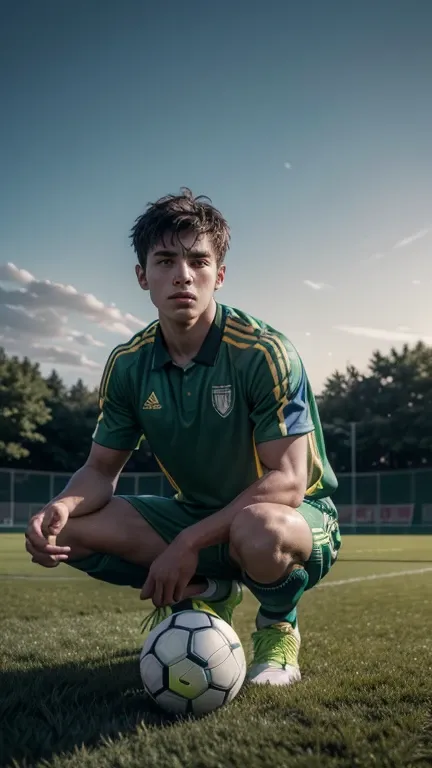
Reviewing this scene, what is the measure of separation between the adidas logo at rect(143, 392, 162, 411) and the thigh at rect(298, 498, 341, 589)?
73 centimetres

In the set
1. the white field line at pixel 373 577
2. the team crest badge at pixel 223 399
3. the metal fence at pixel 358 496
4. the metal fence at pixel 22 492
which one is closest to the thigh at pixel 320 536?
the team crest badge at pixel 223 399

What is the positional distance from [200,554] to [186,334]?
3.09 feet

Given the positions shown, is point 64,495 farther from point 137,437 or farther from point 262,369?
point 262,369

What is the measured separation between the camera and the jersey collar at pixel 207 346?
10.7ft

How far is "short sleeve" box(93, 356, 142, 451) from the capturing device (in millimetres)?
3504

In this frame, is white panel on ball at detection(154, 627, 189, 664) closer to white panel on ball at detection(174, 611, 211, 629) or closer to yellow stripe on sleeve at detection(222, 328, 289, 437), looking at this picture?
white panel on ball at detection(174, 611, 211, 629)

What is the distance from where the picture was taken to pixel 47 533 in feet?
10.3

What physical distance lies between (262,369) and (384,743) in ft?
4.71

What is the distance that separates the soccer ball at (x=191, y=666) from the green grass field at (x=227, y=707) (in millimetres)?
63

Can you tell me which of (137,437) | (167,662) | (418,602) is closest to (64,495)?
(137,437)

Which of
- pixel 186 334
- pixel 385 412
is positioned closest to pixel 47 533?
pixel 186 334

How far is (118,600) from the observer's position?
6793 millimetres

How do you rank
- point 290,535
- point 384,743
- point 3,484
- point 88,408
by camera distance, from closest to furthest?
point 384,743
point 290,535
point 3,484
point 88,408

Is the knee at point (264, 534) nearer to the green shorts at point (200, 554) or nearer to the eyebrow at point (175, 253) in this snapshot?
the green shorts at point (200, 554)
